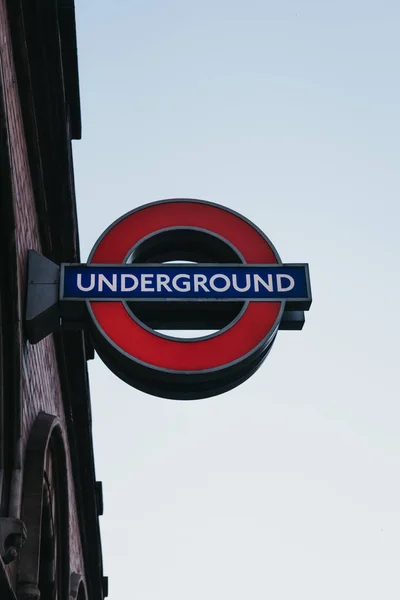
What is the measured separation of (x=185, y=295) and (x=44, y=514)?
2731mm

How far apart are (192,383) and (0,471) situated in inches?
57.0

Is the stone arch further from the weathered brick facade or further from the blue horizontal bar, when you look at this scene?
the blue horizontal bar

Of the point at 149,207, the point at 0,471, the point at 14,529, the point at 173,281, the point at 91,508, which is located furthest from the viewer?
the point at 91,508

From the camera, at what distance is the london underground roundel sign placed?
18.4 feet

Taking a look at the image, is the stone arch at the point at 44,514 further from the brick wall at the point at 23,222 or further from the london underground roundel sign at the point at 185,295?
the london underground roundel sign at the point at 185,295

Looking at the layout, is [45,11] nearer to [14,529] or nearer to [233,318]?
[233,318]

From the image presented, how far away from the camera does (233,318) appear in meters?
6.11

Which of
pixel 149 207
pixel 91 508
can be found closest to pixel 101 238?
pixel 149 207

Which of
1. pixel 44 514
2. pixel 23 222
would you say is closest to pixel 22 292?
pixel 23 222

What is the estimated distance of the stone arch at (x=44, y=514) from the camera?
6.17 meters

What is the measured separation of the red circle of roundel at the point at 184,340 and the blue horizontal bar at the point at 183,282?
104 millimetres

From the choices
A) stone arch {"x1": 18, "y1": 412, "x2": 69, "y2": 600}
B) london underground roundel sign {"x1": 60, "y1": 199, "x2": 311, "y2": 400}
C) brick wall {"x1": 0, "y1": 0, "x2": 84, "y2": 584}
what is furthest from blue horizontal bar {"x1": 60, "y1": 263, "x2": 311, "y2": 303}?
stone arch {"x1": 18, "y1": 412, "x2": 69, "y2": 600}

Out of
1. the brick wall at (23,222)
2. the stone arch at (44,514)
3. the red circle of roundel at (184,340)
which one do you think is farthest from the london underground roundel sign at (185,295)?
the stone arch at (44,514)

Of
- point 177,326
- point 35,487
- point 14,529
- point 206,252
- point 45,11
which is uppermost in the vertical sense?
point 45,11
